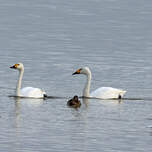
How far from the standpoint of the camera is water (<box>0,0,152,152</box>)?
17547mm

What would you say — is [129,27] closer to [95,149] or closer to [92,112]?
[92,112]

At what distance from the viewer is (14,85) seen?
89.4 ft

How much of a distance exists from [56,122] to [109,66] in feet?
41.4

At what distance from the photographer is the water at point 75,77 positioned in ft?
57.6

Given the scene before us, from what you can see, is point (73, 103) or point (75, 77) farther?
point (75, 77)

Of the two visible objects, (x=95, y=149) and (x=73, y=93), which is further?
(x=73, y=93)

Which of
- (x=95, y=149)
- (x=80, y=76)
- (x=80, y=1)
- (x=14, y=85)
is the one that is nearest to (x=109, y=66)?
(x=80, y=76)

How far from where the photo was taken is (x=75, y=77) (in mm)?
29922

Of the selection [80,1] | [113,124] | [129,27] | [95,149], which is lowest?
[95,149]

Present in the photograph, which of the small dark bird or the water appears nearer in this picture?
the water

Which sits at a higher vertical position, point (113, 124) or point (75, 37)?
point (75, 37)

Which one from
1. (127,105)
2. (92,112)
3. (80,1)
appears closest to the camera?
(92,112)

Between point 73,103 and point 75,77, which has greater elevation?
point 75,77

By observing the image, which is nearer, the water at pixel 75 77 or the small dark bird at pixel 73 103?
the water at pixel 75 77
